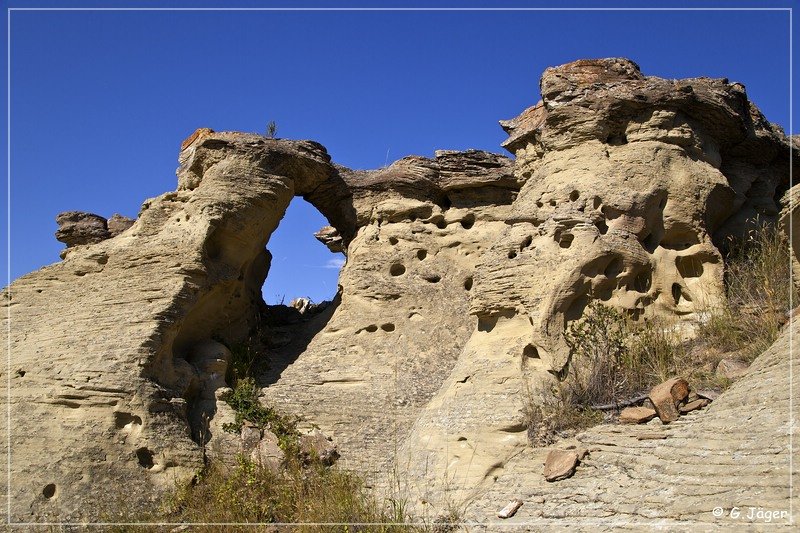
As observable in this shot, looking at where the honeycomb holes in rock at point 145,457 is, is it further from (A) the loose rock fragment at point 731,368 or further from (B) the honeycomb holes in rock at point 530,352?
(A) the loose rock fragment at point 731,368

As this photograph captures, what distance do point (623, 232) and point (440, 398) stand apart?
9.14ft

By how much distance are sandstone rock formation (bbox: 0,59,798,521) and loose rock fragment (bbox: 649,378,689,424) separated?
1313mm

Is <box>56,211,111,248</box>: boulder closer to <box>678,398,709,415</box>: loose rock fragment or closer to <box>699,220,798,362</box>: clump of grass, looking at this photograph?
<box>699,220,798,362</box>: clump of grass

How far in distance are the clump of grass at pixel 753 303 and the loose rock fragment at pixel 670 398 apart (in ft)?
2.73

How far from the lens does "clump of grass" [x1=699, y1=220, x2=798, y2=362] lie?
7.94 m

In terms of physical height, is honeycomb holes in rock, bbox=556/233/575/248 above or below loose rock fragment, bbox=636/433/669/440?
above

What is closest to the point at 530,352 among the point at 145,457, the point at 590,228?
the point at 590,228

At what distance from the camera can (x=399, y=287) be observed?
1233 centimetres

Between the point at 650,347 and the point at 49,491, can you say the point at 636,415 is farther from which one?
the point at 49,491

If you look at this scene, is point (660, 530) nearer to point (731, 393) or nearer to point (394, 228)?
point (731, 393)

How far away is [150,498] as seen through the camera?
31.4 ft

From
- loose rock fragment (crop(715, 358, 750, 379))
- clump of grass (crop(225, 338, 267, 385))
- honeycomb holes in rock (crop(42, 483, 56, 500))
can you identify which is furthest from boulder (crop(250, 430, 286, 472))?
loose rock fragment (crop(715, 358, 750, 379))

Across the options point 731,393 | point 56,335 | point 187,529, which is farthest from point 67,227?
point 731,393

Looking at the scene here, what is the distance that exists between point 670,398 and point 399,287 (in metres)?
5.65
